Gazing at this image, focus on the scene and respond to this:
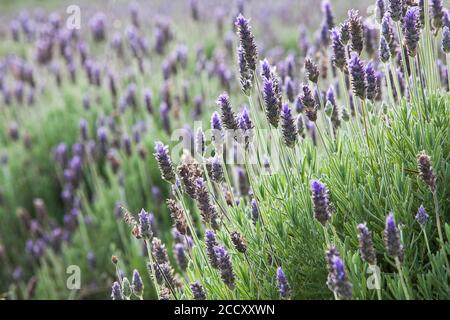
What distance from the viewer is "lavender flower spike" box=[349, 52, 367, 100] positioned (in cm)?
161

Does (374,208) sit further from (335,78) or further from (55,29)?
(55,29)

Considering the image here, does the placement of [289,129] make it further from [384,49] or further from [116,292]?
[116,292]

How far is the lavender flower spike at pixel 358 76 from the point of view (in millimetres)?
1606

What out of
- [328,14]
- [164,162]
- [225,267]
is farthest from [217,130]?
[328,14]

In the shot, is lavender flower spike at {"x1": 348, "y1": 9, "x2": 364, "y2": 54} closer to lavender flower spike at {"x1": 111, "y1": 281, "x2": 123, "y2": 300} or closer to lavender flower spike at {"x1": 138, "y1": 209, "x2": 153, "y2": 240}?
lavender flower spike at {"x1": 138, "y1": 209, "x2": 153, "y2": 240}

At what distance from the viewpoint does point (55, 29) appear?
224 inches

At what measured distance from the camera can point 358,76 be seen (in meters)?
1.61

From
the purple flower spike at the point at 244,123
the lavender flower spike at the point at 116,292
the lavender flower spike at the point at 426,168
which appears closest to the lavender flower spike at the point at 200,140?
the purple flower spike at the point at 244,123

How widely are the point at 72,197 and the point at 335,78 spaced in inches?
87.6

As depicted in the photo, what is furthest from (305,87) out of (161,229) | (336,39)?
(161,229)

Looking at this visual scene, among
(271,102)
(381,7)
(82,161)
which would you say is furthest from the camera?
(82,161)

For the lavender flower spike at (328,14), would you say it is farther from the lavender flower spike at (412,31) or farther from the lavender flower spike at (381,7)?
the lavender flower spike at (412,31)

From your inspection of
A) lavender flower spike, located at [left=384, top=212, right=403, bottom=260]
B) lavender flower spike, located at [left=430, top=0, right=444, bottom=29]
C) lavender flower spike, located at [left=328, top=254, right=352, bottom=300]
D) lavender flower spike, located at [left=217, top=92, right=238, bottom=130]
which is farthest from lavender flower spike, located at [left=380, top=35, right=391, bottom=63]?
lavender flower spike, located at [left=328, top=254, right=352, bottom=300]
